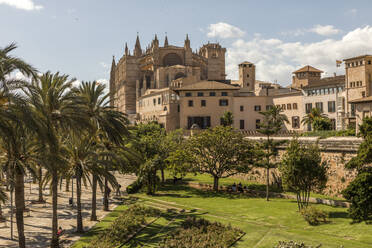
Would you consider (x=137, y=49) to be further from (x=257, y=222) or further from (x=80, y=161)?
(x=257, y=222)

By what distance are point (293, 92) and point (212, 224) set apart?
2090 inches

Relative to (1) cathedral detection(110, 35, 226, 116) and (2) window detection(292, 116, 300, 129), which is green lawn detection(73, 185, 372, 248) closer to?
(2) window detection(292, 116, 300, 129)

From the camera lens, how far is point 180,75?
364 ft

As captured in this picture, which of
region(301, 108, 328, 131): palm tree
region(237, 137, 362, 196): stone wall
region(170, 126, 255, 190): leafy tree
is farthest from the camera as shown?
region(301, 108, 328, 131): palm tree

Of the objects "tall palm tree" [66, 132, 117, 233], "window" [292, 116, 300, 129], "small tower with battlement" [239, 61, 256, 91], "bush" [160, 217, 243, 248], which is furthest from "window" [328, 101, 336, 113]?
"tall palm tree" [66, 132, 117, 233]

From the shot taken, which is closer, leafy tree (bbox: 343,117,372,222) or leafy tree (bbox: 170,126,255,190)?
leafy tree (bbox: 343,117,372,222)

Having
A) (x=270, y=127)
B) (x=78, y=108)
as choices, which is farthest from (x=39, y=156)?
(x=270, y=127)

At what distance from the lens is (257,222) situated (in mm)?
25594

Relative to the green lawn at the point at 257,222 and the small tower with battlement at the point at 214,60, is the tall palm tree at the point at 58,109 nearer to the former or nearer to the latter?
the green lawn at the point at 257,222

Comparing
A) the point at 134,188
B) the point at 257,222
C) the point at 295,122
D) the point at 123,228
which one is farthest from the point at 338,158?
the point at 295,122

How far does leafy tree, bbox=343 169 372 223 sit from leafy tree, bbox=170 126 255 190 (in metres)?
16.9

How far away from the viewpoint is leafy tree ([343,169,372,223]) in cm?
2151

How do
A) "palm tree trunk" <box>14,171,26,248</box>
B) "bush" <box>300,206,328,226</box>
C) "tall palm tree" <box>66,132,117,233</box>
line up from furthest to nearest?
"tall palm tree" <box>66,132,117,233</box>
"bush" <box>300,206,328,226</box>
"palm tree trunk" <box>14,171,26,248</box>

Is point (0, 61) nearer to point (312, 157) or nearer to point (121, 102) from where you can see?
point (312, 157)
